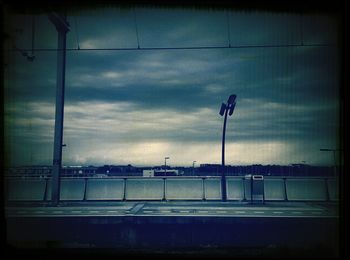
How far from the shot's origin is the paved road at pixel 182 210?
28.5 ft

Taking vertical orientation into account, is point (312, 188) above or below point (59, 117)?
below

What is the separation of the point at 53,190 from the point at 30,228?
295 cm

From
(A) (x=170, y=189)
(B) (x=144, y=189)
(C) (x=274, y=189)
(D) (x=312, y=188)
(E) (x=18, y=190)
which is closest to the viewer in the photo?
(E) (x=18, y=190)

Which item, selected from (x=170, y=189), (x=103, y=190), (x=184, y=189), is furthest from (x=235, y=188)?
(x=103, y=190)

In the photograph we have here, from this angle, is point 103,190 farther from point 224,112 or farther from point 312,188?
point 312,188

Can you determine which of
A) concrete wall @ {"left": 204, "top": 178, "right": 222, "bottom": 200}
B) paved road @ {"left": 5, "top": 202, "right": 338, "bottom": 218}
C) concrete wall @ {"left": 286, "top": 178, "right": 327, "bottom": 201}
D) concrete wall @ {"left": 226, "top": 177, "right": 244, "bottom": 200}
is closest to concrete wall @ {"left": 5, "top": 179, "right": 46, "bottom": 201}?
paved road @ {"left": 5, "top": 202, "right": 338, "bottom": 218}

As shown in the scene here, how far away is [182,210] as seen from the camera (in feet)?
31.3

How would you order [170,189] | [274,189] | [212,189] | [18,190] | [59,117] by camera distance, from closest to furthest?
[18,190], [59,117], [170,189], [274,189], [212,189]

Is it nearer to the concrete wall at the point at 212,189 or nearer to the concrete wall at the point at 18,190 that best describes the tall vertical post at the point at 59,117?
the concrete wall at the point at 18,190

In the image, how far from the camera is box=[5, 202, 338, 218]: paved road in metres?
8.67

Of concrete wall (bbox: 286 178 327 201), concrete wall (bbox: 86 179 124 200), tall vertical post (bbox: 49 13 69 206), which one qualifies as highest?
tall vertical post (bbox: 49 13 69 206)

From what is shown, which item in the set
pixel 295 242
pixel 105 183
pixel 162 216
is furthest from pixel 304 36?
pixel 105 183

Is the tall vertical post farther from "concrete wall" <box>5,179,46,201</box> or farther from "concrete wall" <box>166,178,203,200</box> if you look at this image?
"concrete wall" <box>166,178,203,200</box>

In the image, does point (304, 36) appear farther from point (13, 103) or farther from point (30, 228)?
point (30, 228)
